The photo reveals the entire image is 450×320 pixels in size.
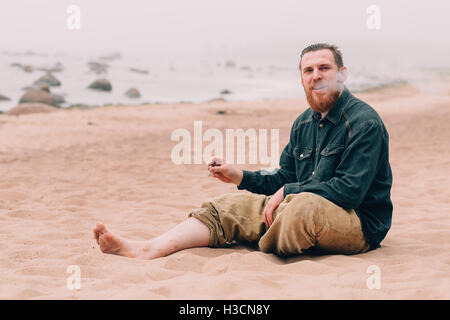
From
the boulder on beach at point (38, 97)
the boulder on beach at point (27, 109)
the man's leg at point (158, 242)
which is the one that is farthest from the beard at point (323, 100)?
the boulder on beach at point (38, 97)

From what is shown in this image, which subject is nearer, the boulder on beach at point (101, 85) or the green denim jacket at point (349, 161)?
the green denim jacket at point (349, 161)

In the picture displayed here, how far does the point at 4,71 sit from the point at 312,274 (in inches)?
1195

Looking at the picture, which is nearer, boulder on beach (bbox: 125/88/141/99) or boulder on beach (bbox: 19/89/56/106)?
boulder on beach (bbox: 19/89/56/106)

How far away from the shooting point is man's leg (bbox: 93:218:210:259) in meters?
3.26

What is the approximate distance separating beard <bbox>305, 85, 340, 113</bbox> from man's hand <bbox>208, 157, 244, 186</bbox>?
674mm

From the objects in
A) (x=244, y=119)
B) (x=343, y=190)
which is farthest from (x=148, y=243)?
(x=244, y=119)

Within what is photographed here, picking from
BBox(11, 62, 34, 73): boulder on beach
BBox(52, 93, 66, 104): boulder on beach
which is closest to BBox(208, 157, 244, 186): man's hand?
BBox(52, 93, 66, 104): boulder on beach

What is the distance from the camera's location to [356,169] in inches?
114

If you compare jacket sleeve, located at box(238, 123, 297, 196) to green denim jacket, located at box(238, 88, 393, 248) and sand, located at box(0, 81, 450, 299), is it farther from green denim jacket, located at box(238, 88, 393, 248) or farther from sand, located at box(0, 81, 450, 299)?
sand, located at box(0, 81, 450, 299)

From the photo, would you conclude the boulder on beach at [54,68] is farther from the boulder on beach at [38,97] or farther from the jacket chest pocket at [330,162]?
the jacket chest pocket at [330,162]

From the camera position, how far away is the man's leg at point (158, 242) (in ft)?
10.7

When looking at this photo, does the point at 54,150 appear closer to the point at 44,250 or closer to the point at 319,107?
the point at 44,250

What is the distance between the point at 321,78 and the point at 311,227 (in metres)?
0.89

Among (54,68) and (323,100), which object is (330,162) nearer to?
(323,100)
